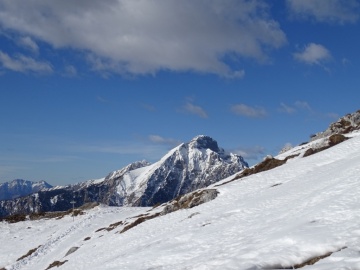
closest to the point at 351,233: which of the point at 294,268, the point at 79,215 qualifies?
the point at 294,268

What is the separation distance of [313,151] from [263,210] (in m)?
26.6

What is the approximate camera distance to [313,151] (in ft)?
172

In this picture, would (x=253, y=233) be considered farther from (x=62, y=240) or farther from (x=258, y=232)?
(x=62, y=240)

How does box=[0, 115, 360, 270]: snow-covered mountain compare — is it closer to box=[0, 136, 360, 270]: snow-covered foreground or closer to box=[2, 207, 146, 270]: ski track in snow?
box=[0, 136, 360, 270]: snow-covered foreground

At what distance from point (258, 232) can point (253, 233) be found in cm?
36

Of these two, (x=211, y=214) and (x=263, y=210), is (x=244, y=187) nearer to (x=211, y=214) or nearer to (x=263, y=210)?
(x=211, y=214)

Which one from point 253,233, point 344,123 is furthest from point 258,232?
point 344,123

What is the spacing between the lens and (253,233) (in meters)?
22.6

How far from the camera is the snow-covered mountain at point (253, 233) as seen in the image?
17000 millimetres

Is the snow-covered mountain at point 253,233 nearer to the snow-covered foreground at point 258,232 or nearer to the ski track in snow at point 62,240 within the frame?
the snow-covered foreground at point 258,232

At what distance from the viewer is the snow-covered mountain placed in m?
17.0

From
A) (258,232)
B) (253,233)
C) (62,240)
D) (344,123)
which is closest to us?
(258,232)

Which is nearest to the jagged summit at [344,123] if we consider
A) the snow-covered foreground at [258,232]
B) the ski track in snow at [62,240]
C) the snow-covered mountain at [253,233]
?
the snow-covered mountain at [253,233]

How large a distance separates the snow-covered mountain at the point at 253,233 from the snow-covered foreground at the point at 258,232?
1.6 inches
